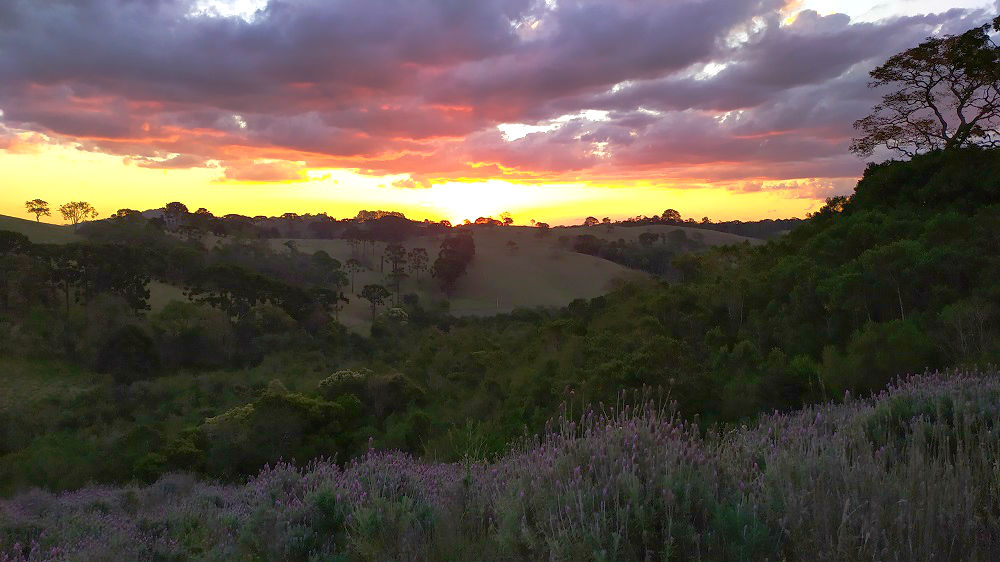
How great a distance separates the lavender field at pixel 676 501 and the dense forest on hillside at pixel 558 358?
1.85m

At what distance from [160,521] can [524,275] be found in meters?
83.3

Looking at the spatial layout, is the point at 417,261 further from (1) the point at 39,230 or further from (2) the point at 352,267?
(1) the point at 39,230

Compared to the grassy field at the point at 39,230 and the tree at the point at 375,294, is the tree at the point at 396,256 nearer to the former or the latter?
the tree at the point at 375,294

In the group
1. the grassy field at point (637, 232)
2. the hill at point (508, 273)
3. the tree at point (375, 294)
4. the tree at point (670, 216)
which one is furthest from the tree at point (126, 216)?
the tree at point (670, 216)

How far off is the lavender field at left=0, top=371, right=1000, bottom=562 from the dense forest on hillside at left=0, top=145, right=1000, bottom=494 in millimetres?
1852

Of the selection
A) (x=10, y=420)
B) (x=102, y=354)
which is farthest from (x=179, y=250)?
(x=10, y=420)

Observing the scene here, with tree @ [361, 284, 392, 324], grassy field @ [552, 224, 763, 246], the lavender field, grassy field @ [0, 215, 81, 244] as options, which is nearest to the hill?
grassy field @ [552, 224, 763, 246]

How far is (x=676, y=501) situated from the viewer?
357 centimetres

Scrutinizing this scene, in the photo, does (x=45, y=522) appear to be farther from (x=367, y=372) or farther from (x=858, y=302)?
(x=367, y=372)

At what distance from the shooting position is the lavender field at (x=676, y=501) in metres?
3.34

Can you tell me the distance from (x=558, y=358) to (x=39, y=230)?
282ft

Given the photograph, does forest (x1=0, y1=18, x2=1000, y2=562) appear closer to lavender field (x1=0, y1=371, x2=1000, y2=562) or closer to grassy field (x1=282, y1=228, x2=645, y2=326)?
lavender field (x1=0, y1=371, x2=1000, y2=562)

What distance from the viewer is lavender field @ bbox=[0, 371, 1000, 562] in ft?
11.0

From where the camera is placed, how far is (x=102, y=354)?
3491 cm
